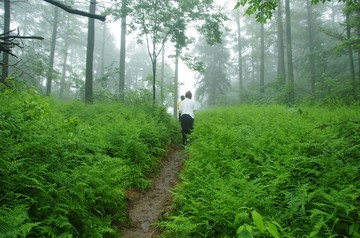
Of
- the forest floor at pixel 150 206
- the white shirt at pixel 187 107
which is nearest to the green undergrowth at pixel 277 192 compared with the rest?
the forest floor at pixel 150 206

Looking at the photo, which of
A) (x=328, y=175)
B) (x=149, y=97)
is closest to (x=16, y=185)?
(x=328, y=175)

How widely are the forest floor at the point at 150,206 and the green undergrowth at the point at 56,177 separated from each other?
0.21 metres

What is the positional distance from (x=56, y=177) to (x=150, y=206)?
2.19 m

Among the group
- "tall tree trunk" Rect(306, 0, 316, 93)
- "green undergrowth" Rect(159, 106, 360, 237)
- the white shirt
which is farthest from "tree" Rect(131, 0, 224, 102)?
"tall tree trunk" Rect(306, 0, 316, 93)

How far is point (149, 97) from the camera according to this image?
1388 cm

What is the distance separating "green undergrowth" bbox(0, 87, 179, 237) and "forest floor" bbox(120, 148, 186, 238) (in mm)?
214

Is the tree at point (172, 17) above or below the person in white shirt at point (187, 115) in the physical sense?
above

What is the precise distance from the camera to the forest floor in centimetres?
442

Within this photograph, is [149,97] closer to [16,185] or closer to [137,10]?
[137,10]

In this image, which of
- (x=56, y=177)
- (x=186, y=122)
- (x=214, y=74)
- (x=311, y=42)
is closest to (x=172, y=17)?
(x=186, y=122)

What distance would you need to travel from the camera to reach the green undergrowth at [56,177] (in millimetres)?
3299

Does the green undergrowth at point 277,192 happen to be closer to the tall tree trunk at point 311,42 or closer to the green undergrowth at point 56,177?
the green undergrowth at point 56,177

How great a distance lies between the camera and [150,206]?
17.6ft

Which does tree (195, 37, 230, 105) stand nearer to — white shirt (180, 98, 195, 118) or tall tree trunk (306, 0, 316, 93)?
tall tree trunk (306, 0, 316, 93)
